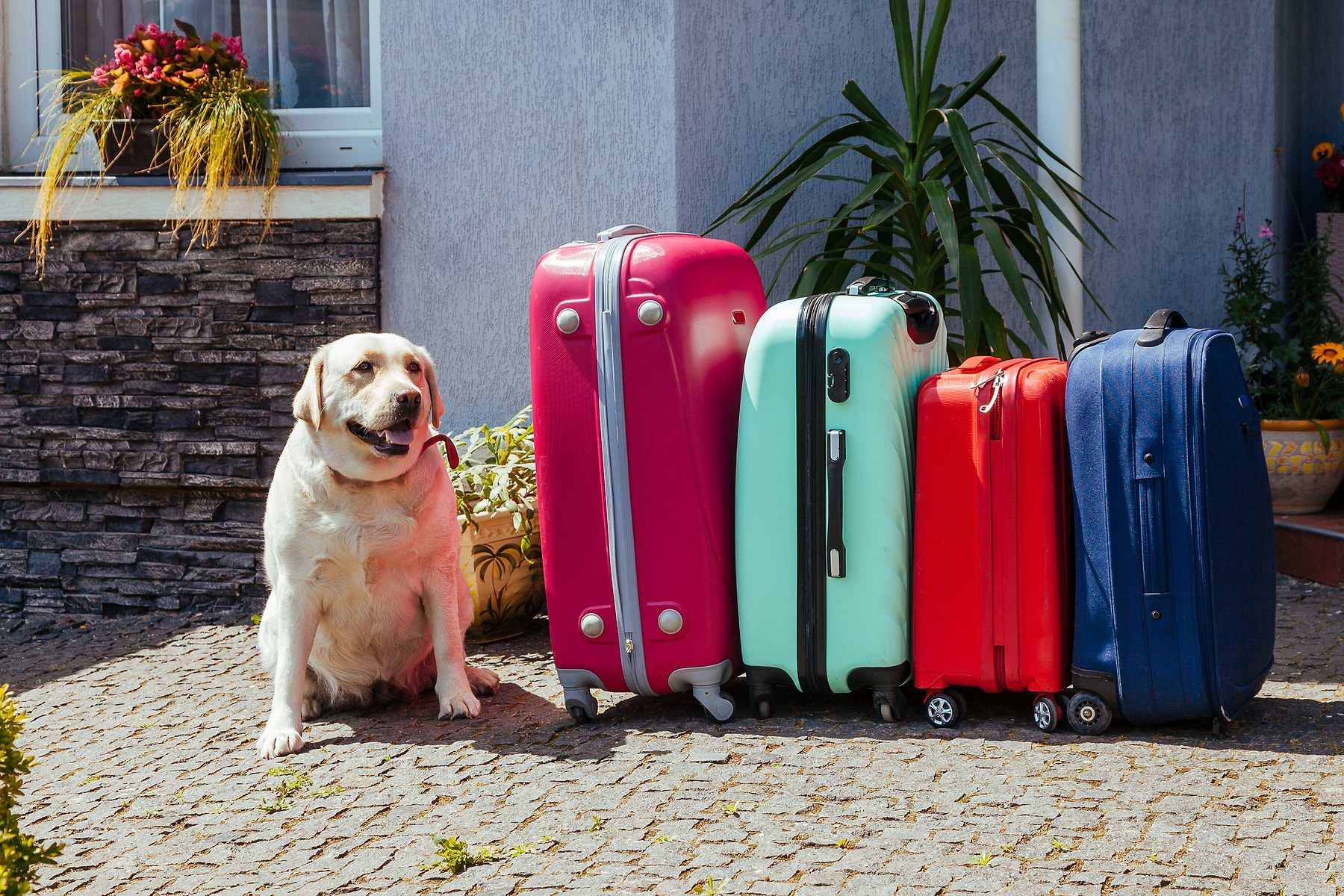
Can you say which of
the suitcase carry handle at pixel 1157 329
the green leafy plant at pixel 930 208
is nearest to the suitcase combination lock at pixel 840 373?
the suitcase carry handle at pixel 1157 329

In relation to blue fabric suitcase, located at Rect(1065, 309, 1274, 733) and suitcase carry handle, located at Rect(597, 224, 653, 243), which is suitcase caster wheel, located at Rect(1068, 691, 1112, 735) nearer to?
blue fabric suitcase, located at Rect(1065, 309, 1274, 733)

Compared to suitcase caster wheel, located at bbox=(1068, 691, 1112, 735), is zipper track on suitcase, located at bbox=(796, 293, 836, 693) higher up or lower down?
higher up

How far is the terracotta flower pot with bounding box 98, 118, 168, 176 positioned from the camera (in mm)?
4352

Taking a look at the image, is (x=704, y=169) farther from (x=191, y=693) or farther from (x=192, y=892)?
(x=192, y=892)

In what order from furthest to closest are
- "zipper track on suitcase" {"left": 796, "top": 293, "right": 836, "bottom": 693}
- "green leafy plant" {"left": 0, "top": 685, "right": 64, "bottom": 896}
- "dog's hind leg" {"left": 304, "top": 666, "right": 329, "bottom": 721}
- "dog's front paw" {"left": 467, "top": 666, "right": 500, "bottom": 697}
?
"dog's front paw" {"left": 467, "top": 666, "right": 500, "bottom": 697}
"dog's hind leg" {"left": 304, "top": 666, "right": 329, "bottom": 721}
"zipper track on suitcase" {"left": 796, "top": 293, "right": 836, "bottom": 693}
"green leafy plant" {"left": 0, "top": 685, "right": 64, "bottom": 896}

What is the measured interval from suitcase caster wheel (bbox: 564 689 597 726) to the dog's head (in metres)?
0.67

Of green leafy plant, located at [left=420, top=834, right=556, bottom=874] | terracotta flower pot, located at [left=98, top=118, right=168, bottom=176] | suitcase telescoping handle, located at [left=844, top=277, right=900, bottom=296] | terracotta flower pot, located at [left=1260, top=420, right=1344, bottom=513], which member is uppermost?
terracotta flower pot, located at [left=98, top=118, right=168, bottom=176]

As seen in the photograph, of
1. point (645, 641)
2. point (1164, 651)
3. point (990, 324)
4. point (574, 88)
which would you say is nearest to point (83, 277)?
point (574, 88)

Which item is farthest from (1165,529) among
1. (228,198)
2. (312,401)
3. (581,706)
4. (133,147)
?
(133,147)

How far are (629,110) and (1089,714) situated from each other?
249cm

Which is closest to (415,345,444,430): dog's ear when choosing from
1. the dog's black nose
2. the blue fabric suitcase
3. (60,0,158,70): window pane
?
the dog's black nose

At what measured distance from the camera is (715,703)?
9.59 ft

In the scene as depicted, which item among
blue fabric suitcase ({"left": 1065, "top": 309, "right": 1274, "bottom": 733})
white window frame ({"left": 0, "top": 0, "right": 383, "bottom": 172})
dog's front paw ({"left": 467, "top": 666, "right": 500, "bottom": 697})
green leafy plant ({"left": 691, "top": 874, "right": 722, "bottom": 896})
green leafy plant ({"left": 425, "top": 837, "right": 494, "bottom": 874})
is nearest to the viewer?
green leafy plant ({"left": 691, "top": 874, "right": 722, "bottom": 896})

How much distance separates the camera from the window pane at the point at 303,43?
4551 millimetres
